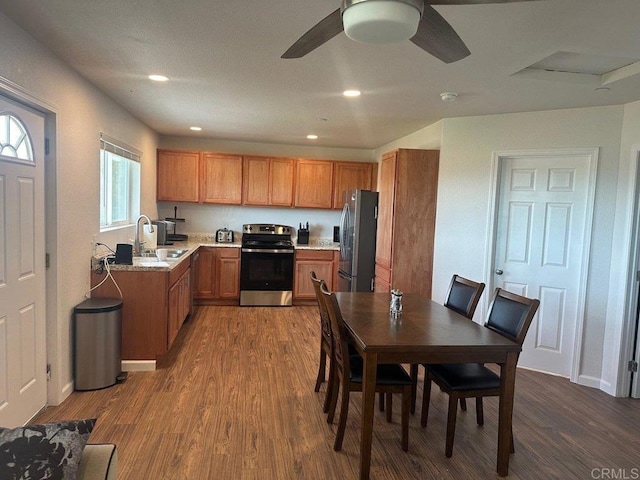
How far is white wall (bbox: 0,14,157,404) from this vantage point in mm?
2391

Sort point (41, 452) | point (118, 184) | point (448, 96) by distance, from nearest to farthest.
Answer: point (41, 452), point (448, 96), point (118, 184)

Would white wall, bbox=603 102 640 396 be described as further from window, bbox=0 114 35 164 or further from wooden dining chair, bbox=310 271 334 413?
window, bbox=0 114 35 164

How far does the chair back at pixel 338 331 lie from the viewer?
7.93 feet

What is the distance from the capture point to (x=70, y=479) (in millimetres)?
1148

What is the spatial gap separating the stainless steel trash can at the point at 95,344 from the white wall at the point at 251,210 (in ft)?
10.4

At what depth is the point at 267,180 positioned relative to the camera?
6.19 metres

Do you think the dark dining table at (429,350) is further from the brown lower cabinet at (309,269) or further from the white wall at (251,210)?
the white wall at (251,210)

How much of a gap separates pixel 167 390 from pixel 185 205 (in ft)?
11.9

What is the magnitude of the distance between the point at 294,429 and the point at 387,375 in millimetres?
748

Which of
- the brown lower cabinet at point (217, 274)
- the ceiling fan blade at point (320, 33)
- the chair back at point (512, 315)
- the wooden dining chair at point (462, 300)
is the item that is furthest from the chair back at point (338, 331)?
the brown lower cabinet at point (217, 274)

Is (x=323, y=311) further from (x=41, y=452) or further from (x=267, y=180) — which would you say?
(x=267, y=180)

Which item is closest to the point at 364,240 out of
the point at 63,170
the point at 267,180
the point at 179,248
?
the point at 267,180

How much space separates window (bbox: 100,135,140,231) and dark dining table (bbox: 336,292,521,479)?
2.77m

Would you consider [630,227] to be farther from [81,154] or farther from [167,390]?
[81,154]
